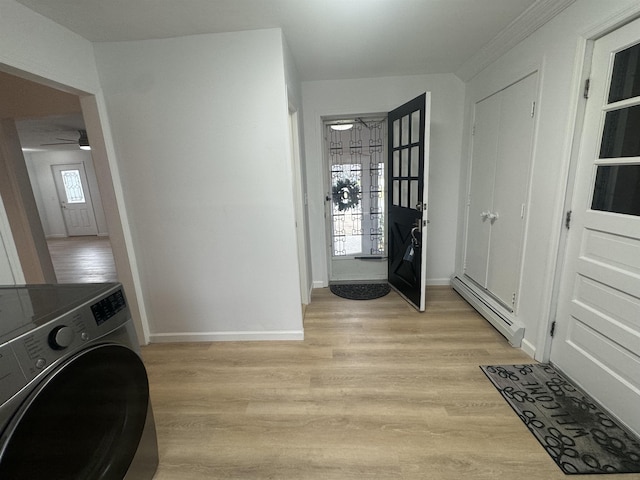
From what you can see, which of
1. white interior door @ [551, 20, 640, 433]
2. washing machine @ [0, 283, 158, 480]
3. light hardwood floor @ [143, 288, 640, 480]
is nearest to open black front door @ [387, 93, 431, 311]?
light hardwood floor @ [143, 288, 640, 480]

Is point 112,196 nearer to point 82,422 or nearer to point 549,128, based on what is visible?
point 82,422

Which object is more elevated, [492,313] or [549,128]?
[549,128]

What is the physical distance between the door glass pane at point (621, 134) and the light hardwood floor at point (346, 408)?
4.79 feet

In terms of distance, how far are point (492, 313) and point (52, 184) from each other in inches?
404

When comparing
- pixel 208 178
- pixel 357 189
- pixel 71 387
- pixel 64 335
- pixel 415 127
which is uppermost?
pixel 415 127

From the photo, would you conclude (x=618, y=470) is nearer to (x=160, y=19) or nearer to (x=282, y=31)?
(x=282, y=31)

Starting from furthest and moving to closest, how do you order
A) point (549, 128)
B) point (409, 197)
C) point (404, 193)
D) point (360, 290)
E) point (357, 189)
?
point (357, 189) → point (360, 290) → point (404, 193) → point (409, 197) → point (549, 128)

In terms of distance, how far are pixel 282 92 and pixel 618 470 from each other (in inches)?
110

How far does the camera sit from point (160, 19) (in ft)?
5.81

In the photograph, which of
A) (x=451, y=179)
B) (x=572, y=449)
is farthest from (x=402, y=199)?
(x=572, y=449)

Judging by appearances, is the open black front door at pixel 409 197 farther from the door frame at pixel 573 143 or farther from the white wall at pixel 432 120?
the door frame at pixel 573 143

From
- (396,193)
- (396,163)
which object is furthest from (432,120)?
(396,193)

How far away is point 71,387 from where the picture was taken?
0.87 metres

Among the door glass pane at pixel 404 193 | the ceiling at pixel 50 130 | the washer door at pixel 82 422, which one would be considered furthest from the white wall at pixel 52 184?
the washer door at pixel 82 422
